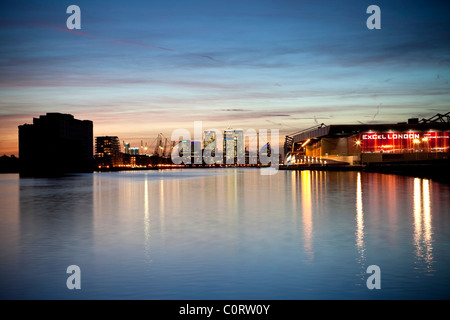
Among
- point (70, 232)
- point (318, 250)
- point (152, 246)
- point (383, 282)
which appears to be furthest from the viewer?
point (70, 232)

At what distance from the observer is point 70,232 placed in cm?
1883

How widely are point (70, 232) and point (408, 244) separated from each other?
1246 cm

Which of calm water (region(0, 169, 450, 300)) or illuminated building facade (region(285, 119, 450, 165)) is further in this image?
illuminated building facade (region(285, 119, 450, 165))

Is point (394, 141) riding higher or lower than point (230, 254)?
higher

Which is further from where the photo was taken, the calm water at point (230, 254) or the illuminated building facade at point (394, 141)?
the illuminated building facade at point (394, 141)

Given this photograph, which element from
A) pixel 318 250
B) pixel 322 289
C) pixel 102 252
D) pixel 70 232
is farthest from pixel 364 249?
pixel 70 232

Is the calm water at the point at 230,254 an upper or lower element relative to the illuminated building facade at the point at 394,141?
lower

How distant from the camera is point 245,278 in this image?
10742 mm

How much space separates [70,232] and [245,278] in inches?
410

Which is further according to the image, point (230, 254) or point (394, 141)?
point (394, 141)

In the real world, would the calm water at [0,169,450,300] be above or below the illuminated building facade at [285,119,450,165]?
below

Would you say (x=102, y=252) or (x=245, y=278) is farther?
(x=102, y=252)

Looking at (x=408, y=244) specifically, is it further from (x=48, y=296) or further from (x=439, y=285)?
(x=48, y=296)
